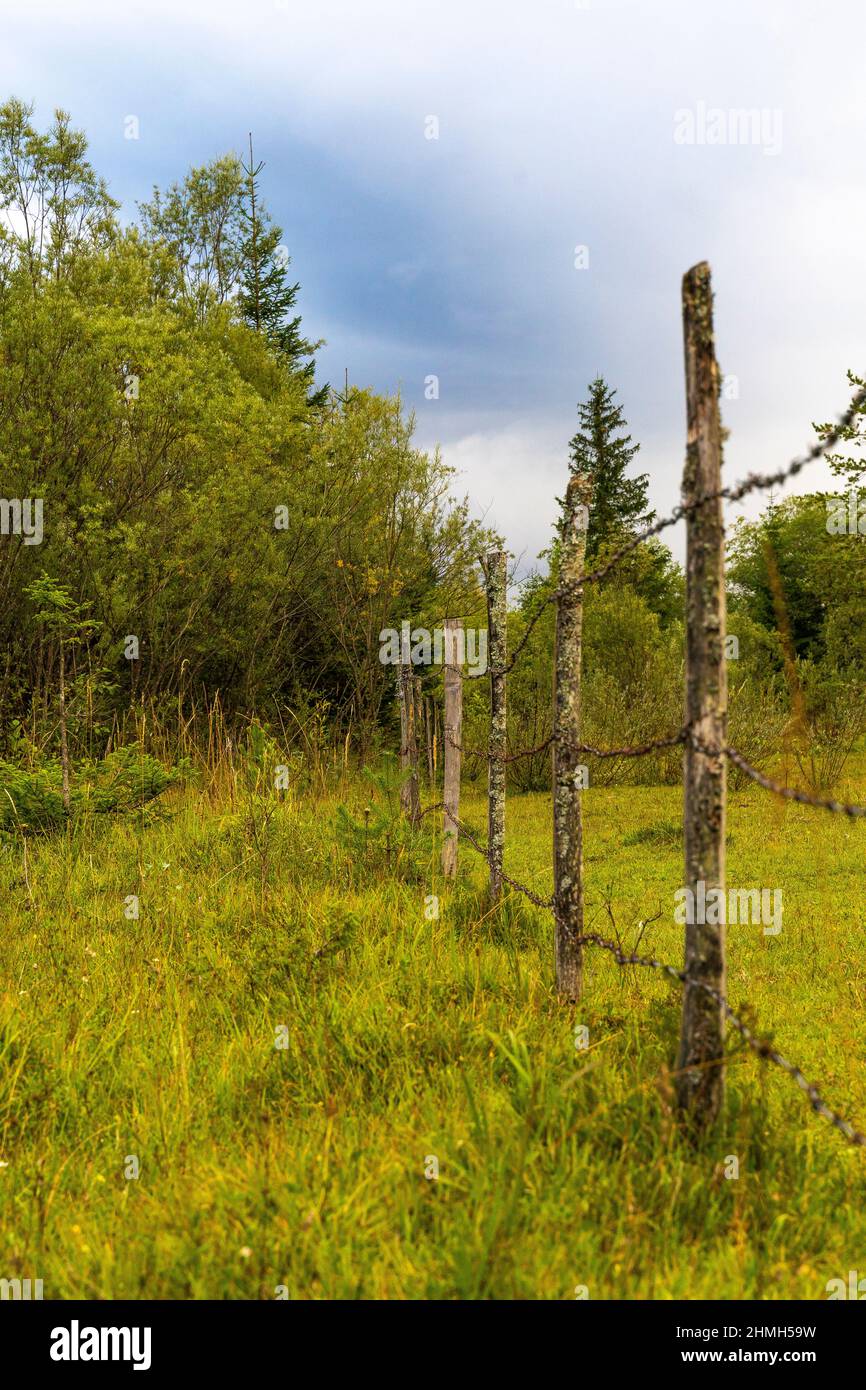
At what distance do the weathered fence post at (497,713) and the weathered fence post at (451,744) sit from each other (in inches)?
34.2

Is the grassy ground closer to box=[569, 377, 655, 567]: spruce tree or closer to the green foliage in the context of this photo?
the green foliage

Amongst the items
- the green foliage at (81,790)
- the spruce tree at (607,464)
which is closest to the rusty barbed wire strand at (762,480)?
the green foliage at (81,790)

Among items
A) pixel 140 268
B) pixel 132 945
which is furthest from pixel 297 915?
pixel 140 268

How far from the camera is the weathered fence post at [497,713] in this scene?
5988mm

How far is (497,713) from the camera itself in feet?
20.6

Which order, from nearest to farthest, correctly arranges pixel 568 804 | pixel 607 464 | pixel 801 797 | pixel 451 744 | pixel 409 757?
pixel 801 797
pixel 568 804
pixel 451 744
pixel 409 757
pixel 607 464

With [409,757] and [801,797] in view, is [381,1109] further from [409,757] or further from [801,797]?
[409,757]

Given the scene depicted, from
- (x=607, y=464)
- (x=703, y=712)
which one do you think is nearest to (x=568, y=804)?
(x=703, y=712)

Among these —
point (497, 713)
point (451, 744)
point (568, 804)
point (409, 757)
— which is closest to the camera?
point (568, 804)

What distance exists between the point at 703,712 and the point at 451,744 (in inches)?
180

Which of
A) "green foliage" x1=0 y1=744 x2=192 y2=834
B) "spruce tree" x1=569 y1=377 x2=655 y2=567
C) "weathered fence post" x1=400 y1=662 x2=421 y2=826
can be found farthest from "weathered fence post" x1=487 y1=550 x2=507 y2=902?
"spruce tree" x1=569 y1=377 x2=655 y2=567

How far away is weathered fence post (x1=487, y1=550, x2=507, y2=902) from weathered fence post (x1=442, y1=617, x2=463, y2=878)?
87 cm

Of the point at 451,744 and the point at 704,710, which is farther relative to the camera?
the point at 451,744
